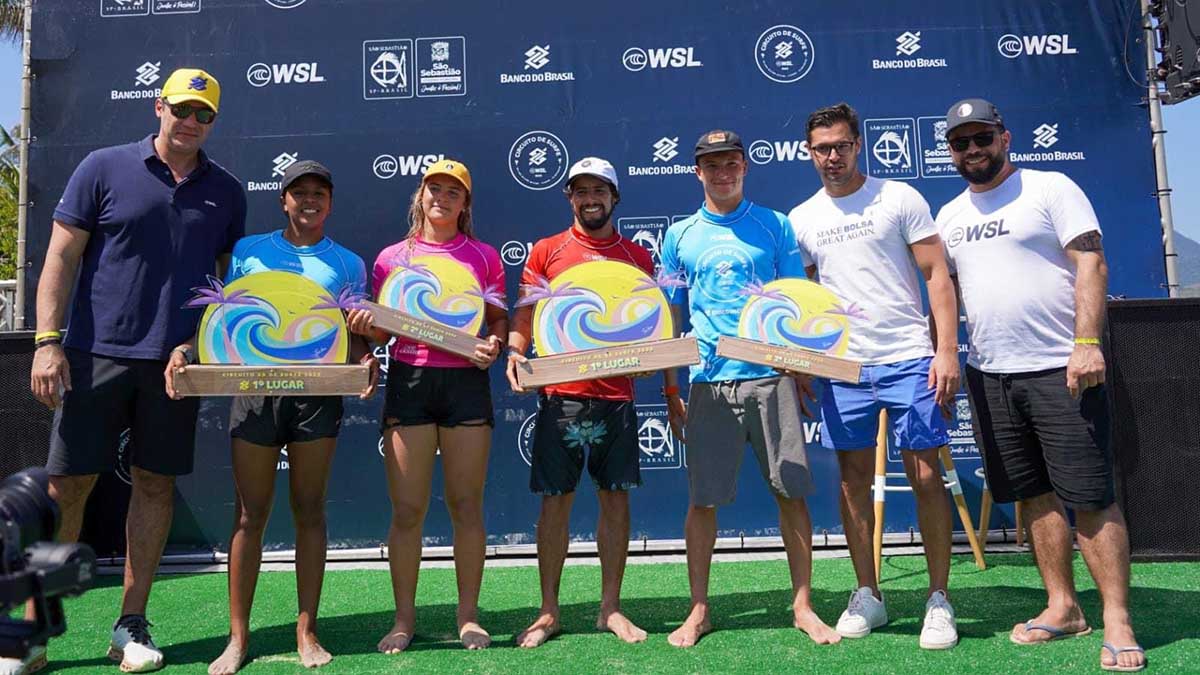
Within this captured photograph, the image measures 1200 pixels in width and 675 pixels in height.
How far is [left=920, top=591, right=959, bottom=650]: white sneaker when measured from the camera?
2.68m

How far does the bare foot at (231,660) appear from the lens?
2.65 meters

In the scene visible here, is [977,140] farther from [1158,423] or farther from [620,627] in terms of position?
[620,627]

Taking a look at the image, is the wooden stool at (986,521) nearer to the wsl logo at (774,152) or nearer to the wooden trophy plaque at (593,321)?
the wsl logo at (774,152)

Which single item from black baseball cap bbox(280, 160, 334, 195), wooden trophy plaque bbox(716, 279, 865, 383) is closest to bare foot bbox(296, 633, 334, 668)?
black baseball cap bbox(280, 160, 334, 195)

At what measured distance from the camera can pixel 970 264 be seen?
9.30ft

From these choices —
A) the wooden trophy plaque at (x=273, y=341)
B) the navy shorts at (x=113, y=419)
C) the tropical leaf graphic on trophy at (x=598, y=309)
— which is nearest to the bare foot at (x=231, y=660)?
the navy shorts at (x=113, y=419)

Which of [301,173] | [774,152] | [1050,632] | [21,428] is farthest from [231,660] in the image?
[774,152]

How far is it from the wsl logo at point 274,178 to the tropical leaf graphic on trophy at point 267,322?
1981 mm

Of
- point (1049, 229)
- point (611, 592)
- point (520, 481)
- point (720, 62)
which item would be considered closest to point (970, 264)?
point (1049, 229)

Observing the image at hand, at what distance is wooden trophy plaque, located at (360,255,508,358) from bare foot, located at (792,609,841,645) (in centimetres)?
144

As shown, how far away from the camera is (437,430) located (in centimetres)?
291

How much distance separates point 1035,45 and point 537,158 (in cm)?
276

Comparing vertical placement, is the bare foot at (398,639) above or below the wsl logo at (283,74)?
below

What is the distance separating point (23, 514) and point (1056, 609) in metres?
2.90
